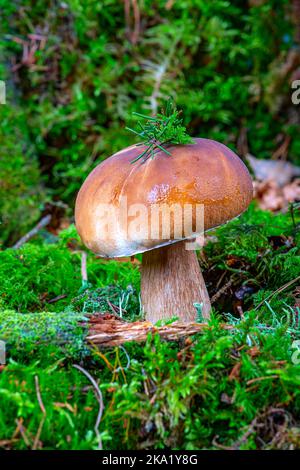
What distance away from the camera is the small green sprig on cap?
1.62 m

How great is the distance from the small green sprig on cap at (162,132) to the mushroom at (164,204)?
27mm

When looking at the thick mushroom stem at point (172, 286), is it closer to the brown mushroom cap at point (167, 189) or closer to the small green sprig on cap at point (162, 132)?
the brown mushroom cap at point (167, 189)

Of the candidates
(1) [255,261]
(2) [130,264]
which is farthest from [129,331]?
(2) [130,264]

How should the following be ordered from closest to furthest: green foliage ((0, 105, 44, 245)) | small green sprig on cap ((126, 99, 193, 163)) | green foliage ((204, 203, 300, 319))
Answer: small green sprig on cap ((126, 99, 193, 163))
green foliage ((204, 203, 300, 319))
green foliage ((0, 105, 44, 245))

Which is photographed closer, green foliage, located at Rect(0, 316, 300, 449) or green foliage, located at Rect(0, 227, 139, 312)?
green foliage, located at Rect(0, 316, 300, 449)

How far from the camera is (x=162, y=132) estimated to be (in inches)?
64.2

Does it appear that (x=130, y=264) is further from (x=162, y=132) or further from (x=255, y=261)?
(x=162, y=132)

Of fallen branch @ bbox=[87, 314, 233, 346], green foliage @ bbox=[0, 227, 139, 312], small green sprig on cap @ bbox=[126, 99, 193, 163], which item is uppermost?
small green sprig on cap @ bbox=[126, 99, 193, 163]

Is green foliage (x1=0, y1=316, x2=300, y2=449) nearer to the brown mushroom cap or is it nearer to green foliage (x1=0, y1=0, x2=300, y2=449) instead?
green foliage (x1=0, y1=0, x2=300, y2=449)

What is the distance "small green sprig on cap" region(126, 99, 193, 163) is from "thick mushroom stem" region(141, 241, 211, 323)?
1.24 ft

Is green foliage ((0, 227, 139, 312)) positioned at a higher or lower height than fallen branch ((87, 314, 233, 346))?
lower

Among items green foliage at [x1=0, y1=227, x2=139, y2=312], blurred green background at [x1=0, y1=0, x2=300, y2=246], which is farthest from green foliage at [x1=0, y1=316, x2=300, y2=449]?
blurred green background at [x1=0, y1=0, x2=300, y2=246]

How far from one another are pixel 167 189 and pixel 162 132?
0.86 feet

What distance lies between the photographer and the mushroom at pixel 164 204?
1482 millimetres
